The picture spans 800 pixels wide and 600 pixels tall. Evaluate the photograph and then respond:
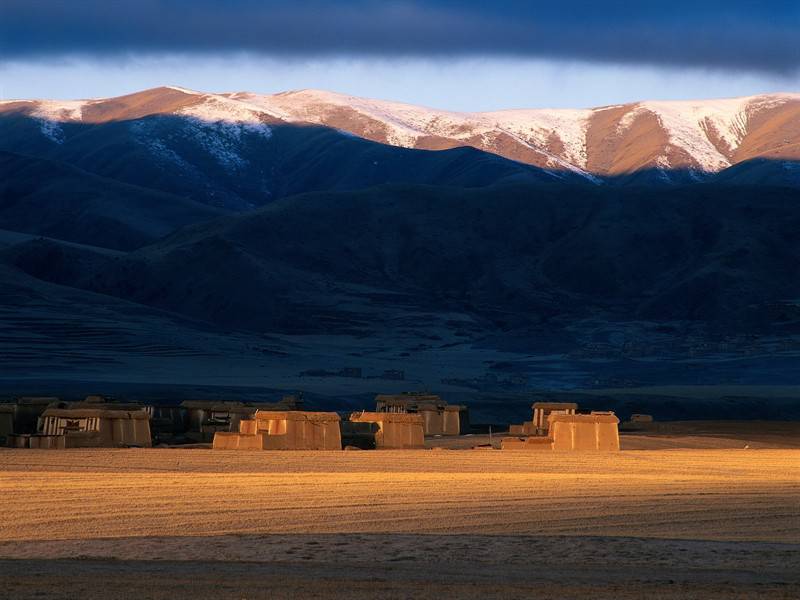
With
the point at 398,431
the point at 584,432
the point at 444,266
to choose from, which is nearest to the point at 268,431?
the point at 398,431

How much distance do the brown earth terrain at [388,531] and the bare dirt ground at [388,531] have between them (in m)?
0.03

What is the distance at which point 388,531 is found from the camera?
14555 mm

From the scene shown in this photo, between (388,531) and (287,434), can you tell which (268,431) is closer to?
(287,434)

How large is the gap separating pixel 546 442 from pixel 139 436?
8.03 metres

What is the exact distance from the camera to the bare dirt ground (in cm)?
1065

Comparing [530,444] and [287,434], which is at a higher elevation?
[287,434]

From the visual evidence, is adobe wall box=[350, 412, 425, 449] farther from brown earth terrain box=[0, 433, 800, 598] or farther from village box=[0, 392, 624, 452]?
brown earth terrain box=[0, 433, 800, 598]

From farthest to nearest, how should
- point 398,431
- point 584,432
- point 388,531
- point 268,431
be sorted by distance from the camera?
point 398,431
point 584,432
point 268,431
point 388,531

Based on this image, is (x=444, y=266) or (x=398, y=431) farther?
(x=444, y=266)

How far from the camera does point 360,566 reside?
38.5 ft

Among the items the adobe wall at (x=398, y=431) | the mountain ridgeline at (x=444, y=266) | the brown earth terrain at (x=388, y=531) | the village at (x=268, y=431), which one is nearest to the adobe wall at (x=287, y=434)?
the village at (x=268, y=431)

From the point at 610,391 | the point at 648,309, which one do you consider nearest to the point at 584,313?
the point at 648,309

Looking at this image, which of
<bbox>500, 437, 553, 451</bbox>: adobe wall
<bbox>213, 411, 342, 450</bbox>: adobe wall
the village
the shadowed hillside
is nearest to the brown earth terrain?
<bbox>213, 411, 342, 450</bbox>: adobe wall

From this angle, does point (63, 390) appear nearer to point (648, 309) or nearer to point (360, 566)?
point (360, 566)
